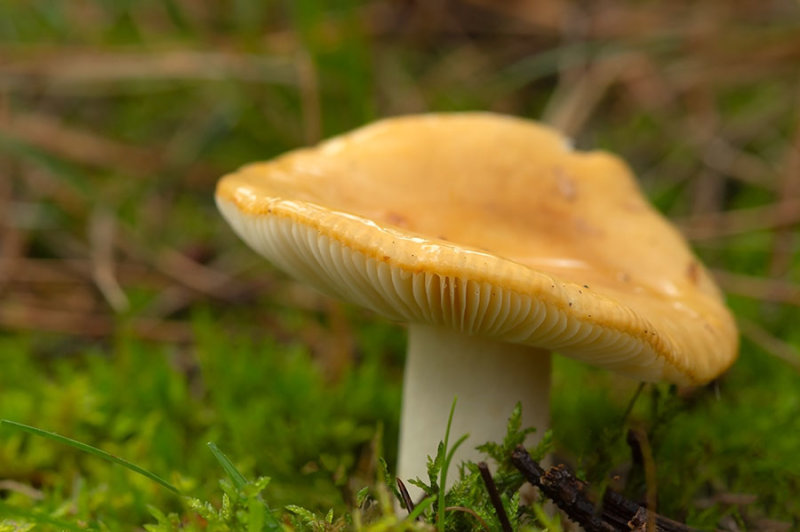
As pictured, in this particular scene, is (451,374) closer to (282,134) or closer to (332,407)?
(332,407)

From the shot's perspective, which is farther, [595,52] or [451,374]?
[595,52]

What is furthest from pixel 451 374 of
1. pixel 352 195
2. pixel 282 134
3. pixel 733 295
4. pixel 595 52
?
pixel 595 52

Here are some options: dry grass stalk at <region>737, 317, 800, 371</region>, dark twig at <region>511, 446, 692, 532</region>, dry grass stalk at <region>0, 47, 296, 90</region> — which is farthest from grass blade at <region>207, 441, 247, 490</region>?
dry grass stalk at <region>0, 47, 296, 90</region>

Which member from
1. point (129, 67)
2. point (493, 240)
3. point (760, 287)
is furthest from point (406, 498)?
point (129, 67)

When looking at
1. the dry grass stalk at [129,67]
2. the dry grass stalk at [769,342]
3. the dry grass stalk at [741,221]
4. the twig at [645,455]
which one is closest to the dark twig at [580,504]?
the twig at [645,455]

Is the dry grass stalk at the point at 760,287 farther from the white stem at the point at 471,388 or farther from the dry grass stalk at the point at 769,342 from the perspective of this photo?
the white stem at the point at 471,388

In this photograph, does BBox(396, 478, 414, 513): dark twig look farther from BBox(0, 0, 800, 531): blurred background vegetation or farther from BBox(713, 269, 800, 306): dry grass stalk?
BBox(713, 269, 800, 306): dry grass stalk
